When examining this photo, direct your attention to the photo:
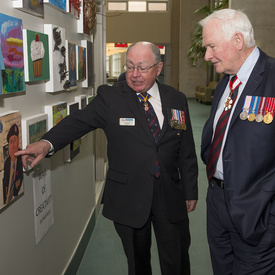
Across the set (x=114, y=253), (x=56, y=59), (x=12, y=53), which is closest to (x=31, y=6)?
(x=12, y=53)

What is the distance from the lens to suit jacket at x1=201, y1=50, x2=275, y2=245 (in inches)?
73.2

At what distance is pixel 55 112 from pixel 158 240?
3.45 feet

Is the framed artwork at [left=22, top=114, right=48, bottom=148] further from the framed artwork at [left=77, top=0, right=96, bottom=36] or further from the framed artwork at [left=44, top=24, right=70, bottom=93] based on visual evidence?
the framed artwork at [left=77, top=0, right=96, bottom=36]

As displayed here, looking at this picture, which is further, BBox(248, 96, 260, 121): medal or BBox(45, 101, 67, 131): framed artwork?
BBox(45, 101, 67, 131): framed artwork

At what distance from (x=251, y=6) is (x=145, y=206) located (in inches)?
296

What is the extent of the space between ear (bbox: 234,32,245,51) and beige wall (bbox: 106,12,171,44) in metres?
20.4

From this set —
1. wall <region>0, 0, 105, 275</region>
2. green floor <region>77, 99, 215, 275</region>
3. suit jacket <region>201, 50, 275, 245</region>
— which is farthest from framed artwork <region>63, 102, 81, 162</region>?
suit jacket <region>201, 50, 275, 245</region>

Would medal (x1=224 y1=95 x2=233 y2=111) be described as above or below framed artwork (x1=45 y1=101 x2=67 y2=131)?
above

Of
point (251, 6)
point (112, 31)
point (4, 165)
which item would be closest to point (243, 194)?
point (4, 165)

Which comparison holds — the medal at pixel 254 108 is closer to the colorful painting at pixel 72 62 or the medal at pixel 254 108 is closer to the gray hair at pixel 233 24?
the gray hair at pixel 233 24

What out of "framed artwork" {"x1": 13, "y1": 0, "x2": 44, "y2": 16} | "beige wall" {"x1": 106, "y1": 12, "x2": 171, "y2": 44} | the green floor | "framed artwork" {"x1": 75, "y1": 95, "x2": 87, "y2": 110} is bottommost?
the green floor

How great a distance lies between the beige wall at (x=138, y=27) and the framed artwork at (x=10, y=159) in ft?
67.4

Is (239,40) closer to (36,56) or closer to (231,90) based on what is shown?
(231,90)

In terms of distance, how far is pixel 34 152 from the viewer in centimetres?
194
